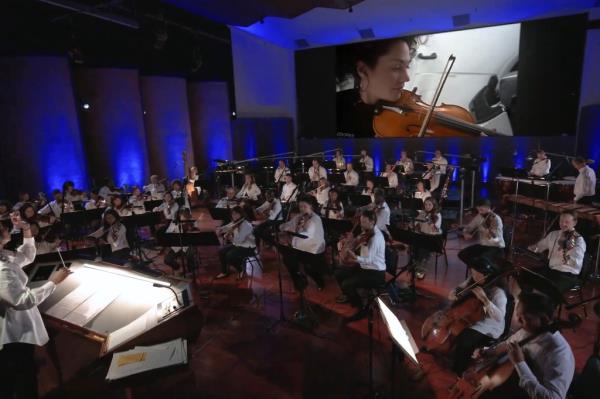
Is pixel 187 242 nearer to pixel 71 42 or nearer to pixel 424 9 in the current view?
pixel 71 42

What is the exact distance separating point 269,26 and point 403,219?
10.2 meters

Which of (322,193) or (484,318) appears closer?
(484,318)

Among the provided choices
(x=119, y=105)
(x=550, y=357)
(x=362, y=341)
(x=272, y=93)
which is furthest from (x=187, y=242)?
(x=272, y=93)

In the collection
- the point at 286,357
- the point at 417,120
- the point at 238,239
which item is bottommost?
the point at 286,357

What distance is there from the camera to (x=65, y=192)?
1024cm

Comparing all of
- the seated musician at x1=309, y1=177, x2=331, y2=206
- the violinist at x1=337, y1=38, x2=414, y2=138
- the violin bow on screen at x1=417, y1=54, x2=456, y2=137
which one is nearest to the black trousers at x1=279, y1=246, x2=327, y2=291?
the seated musician at x1=309, y1=177, x2=331, y2=206

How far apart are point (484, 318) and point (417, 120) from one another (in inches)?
459

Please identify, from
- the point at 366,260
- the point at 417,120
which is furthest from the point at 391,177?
the point at 366,260

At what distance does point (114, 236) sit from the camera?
716cm

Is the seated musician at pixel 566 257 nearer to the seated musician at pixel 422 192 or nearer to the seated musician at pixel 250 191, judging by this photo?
the seated musician at pixel 422 192

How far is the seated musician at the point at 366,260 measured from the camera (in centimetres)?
539

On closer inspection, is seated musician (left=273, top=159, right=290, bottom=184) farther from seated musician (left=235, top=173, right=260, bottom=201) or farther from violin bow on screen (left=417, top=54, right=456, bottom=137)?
violin bow on screen (left=417, top=54, right=456, bottom=137)

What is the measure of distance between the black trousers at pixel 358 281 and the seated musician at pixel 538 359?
241cm

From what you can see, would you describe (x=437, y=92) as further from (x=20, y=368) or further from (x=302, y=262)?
(x=20, y=368)
